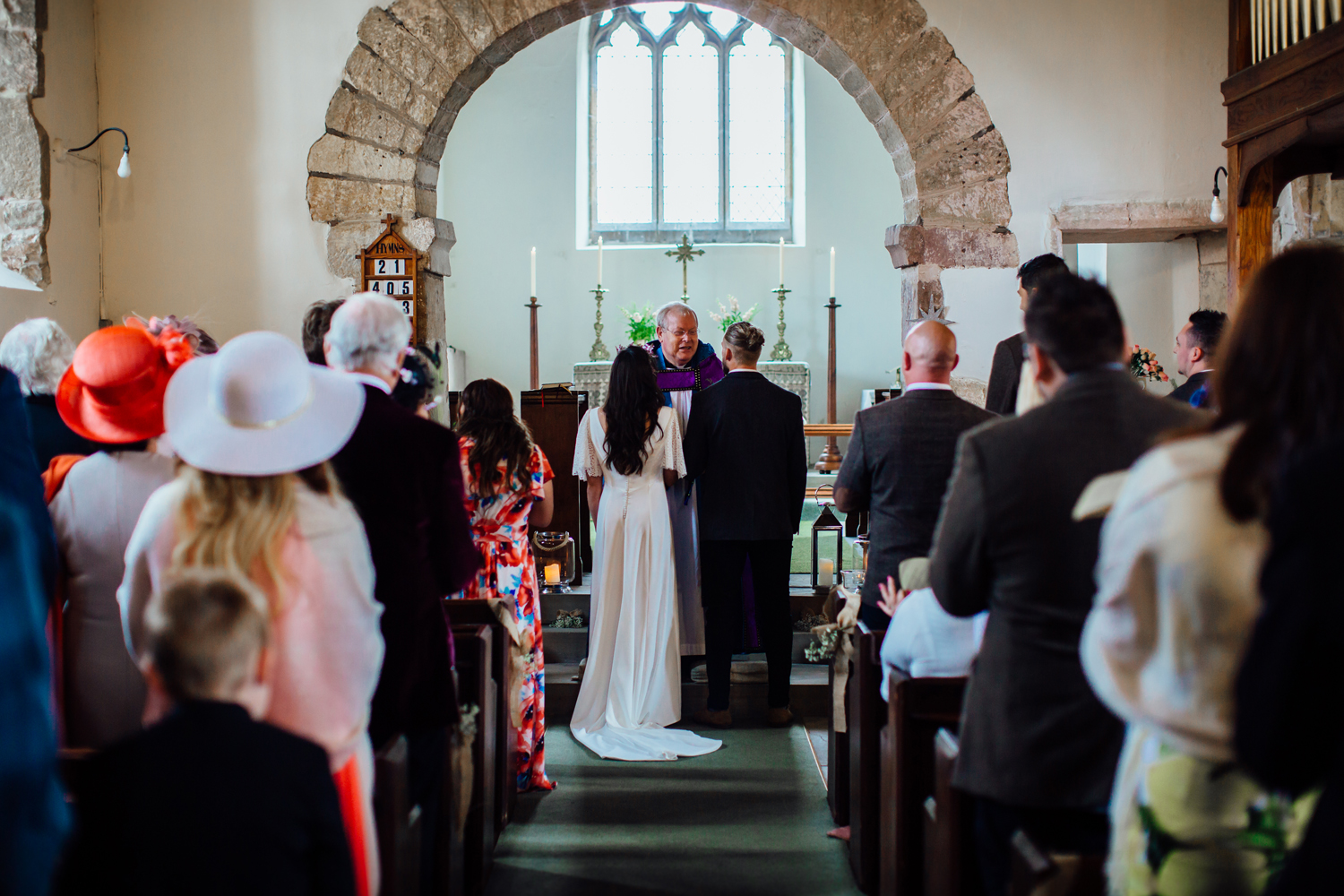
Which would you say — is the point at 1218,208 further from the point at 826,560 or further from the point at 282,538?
the point at 282,538

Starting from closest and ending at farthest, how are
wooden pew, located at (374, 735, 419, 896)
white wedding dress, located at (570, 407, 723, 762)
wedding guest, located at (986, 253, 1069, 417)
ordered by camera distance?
wooden pew, located at (374, 735, 419, 896)
wedding guest, located at (986, 253, 1069, 417)
white wedding dress, located at (570, 407, 723, 762)

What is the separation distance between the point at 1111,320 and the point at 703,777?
232 cm

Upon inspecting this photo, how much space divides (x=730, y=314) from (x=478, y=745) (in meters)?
7.55

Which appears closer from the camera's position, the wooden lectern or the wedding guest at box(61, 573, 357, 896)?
the wedding guest at box(61, 573, 357, 896)

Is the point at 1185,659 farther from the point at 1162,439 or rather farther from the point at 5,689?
the point at 5,689

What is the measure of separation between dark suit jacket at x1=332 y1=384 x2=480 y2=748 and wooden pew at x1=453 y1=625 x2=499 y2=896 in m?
0.43

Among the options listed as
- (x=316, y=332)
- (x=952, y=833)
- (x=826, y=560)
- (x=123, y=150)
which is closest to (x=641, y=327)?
(x=826, y=560)

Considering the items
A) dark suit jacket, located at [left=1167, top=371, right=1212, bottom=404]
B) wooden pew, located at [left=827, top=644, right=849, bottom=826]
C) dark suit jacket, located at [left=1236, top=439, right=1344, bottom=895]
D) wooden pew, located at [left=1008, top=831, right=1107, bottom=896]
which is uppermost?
dark suit jacket, located at [left=1167, top=371, right=1212, bottom=404]

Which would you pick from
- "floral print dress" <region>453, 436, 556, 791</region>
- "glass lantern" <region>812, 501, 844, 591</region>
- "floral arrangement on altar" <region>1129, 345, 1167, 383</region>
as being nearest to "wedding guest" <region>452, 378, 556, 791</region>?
"floral print dress" <region>453, 436, 556, 791</region>

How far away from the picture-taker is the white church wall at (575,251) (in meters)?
10.5

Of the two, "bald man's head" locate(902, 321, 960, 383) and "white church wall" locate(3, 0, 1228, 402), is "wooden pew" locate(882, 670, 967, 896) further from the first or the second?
"white church wall" locate(3, 0, 1228, 402)

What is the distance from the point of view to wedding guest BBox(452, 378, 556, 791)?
10.3ft

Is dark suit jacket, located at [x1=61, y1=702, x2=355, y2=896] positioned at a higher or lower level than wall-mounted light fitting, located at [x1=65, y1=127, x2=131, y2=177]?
lower

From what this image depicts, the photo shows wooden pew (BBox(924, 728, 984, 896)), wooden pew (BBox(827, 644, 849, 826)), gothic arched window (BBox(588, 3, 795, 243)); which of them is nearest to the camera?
wooden pew (BBox(924, 728, 984, 896))
